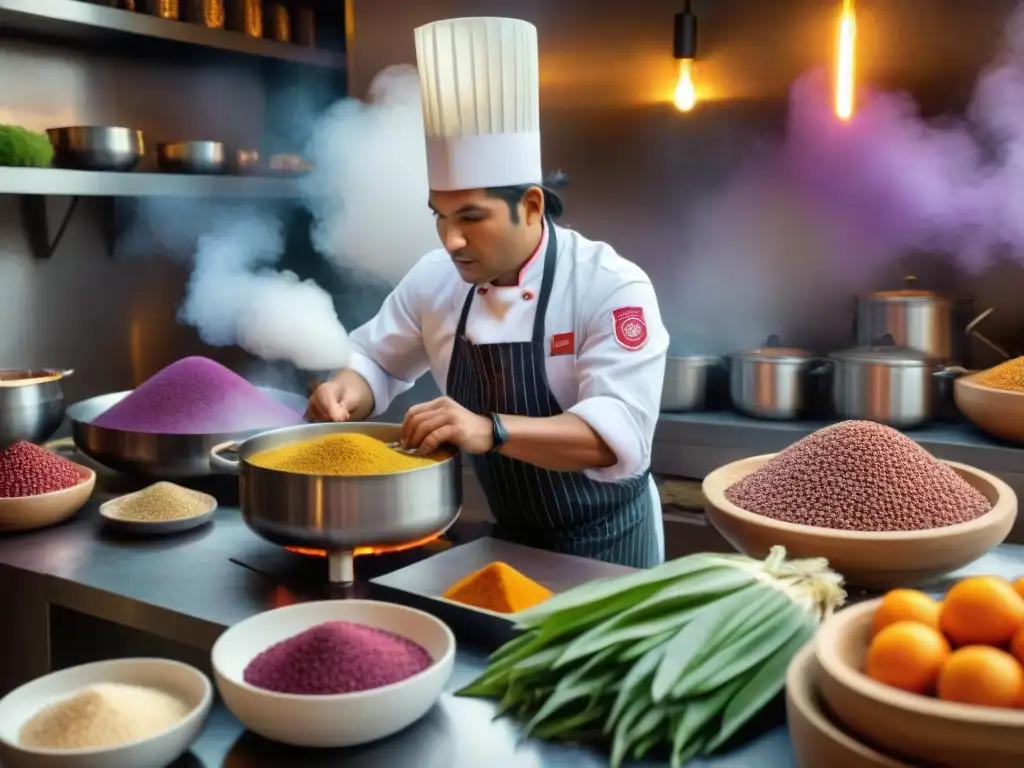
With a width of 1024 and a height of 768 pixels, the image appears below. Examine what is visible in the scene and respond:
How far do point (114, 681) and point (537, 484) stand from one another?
42.8 inches

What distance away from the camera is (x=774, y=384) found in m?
3.29

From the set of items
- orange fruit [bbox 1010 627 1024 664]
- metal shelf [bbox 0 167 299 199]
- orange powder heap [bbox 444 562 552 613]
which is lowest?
orange powder heap [bbox 444 562 552 613]

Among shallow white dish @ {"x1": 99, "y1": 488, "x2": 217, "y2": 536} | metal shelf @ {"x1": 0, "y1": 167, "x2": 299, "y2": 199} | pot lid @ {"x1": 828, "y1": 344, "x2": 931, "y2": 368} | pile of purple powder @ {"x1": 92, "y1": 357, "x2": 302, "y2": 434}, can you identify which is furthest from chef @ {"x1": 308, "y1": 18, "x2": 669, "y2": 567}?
metal shelf @ {"x1": 0, "y1": 167, "x2": 299, "y2": 199}

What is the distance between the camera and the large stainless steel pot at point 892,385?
306 cm

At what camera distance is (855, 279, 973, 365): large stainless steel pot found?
3.23 m

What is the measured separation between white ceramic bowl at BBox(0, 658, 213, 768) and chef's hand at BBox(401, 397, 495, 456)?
24.9 inches

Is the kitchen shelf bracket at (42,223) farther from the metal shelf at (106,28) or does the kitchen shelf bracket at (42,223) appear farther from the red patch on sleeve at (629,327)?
the red patch on sleeve at (629,327)

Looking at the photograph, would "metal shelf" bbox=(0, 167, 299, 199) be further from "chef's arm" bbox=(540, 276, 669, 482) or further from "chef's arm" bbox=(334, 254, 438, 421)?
"chef's arm" bbox=(540, 276, 669, 482)

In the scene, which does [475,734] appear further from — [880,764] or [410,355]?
[410,355]

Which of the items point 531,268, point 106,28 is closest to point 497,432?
point 531,268

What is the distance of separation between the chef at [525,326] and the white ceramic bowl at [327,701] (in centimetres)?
67

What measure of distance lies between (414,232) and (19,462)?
2202 mm

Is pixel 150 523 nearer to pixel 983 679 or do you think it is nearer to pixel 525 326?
pixel 525 326

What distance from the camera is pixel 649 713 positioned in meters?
1.11
